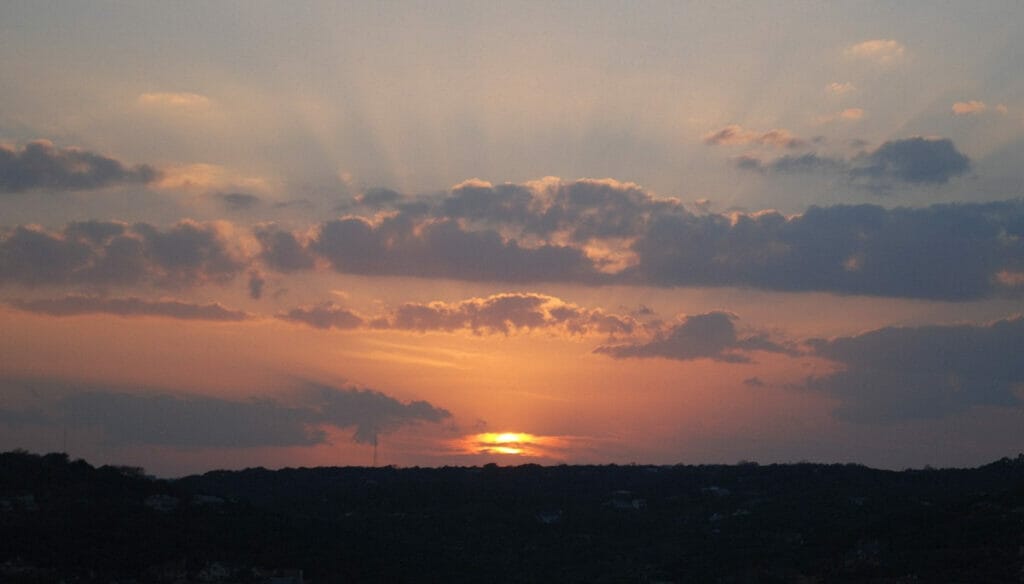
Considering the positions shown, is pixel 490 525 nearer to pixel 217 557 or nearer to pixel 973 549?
pixel 217 557

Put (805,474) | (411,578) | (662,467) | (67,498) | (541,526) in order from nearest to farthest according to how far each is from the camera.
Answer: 1. (411,578)
2. (67,498)
3. (541,526)
4. (805,474)
5. (662,467)

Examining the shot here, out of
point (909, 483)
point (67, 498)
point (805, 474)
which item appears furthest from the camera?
point (805, 474)

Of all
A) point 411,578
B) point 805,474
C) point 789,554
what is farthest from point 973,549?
point 805,474

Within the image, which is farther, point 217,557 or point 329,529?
point 329,529

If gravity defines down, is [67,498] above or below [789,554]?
above

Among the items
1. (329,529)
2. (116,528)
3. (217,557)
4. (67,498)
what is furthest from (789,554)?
(67,498)

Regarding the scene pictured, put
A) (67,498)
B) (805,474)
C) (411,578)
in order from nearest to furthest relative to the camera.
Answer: (411,578)
(67,498)
(805,474)

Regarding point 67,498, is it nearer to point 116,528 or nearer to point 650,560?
point 116,528
